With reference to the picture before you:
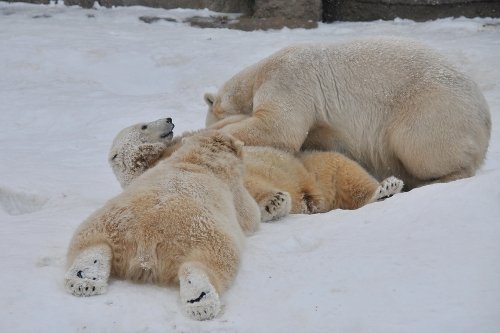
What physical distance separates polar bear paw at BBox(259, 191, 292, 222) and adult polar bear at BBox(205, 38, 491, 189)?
3.42 ft

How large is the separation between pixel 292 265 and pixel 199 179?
65 cm

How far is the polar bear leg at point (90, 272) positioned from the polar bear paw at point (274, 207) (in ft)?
4.44

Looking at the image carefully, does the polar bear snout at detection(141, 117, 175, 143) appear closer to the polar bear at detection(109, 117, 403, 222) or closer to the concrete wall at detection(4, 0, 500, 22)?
the polar bear at detection(109, 117, 403, 222)

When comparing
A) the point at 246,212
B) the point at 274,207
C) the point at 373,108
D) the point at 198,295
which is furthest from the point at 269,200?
the point at 373,108

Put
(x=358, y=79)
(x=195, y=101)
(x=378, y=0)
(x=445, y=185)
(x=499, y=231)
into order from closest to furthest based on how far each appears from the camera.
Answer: (x=499, y=231) → (x=445, y=185) → (x=358, y=79) → (x=195, y=101) → (x=378, y=0)

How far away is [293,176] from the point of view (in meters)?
4.71

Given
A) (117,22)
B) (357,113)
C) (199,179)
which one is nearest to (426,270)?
(199,179)

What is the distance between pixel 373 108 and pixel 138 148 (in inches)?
76.3

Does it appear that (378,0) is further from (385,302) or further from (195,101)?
(385,302)

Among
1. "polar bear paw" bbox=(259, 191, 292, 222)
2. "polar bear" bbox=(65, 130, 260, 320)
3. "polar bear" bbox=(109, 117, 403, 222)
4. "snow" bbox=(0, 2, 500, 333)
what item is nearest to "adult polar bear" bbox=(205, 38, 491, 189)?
"polar bear" bbox=(109, 117, 403, 222)

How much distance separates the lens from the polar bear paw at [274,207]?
418 centimetres

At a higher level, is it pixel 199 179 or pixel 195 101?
pixel 199 179

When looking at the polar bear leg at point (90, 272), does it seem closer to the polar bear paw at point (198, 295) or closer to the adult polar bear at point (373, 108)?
the polar bear paw at point (198, 295)

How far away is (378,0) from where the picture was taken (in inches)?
412
